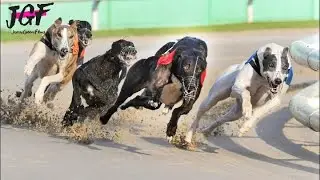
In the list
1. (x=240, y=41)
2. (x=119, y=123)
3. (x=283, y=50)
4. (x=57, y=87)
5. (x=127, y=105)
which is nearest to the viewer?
(x=283, y=50)

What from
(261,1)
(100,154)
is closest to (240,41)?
(261,1)

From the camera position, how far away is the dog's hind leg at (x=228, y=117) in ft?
15.9

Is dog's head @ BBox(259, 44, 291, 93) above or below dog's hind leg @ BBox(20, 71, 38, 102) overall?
above

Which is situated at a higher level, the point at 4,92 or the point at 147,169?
the point at 4,92

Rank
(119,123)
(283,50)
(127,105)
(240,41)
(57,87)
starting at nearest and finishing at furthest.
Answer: (283,50), (127,105), (57,87), (119,123), (240,41)

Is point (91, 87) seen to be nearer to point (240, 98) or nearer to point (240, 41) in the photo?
point (240, 98)

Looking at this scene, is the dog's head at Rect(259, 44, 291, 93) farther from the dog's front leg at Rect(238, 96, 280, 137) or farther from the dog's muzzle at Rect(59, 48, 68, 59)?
the dog's muzzle at Rect(59, 48, 68, 59)

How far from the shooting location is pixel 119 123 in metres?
5.15

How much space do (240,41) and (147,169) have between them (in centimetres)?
149

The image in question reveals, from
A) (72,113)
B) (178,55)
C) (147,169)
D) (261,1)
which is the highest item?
(261,1)

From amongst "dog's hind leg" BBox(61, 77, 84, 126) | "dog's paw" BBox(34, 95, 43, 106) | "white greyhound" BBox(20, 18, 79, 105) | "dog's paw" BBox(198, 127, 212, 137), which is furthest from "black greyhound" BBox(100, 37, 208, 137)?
"dog's paw" BBox(198, 127, 212, 137)

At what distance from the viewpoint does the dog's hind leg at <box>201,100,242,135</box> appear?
191 inches

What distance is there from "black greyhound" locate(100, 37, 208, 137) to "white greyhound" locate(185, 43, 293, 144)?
30 centimetres

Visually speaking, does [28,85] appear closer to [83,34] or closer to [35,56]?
[35,56]
